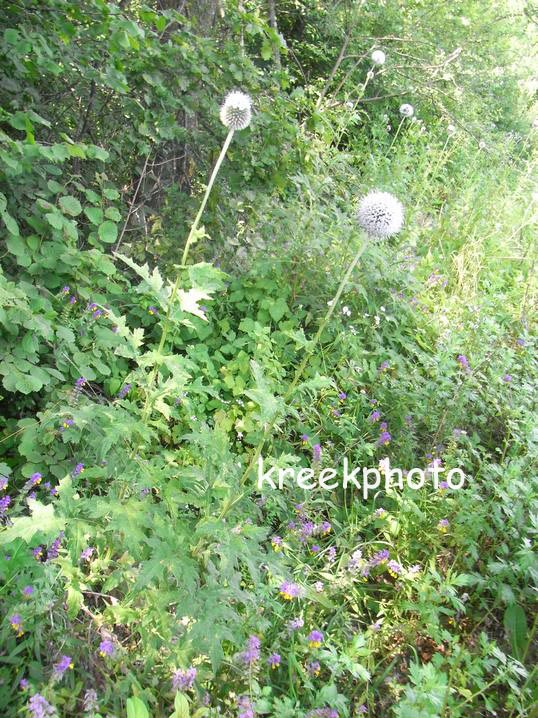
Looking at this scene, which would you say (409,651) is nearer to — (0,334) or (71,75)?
(0,334)

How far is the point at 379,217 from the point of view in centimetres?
204

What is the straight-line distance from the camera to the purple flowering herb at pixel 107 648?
4.81 feet

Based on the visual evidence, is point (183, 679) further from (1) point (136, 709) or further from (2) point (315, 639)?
(2) point (315, 639)

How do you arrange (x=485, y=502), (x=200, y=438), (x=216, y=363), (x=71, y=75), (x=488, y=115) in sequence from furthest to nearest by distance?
(x=488, y=115) < (x=216, y=363) < (x=71, y=75) < (x=485, y=502) < (x=200, y=438)

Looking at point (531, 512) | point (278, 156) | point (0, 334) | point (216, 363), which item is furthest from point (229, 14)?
point (531, 512)

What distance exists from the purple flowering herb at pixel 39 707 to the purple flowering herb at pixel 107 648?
0.72 feet

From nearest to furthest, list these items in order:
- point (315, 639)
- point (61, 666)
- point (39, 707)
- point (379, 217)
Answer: point (39, 707) < point (61, 666) < point (315, 639) < point (379, 217)

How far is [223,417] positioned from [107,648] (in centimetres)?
125

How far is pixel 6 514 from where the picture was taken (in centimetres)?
187

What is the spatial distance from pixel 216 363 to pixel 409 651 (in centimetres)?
163

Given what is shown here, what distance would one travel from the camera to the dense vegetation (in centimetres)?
159

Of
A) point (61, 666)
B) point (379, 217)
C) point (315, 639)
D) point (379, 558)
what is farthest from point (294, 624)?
point (379, 217)

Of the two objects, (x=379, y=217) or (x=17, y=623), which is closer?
(x=17, y=623)

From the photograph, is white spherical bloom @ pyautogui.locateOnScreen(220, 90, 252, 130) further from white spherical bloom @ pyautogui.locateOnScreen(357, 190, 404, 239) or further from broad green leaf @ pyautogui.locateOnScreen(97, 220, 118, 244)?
broad green leaf @ pyautogui.locateOnScreen(97, 220, 118, 244)
